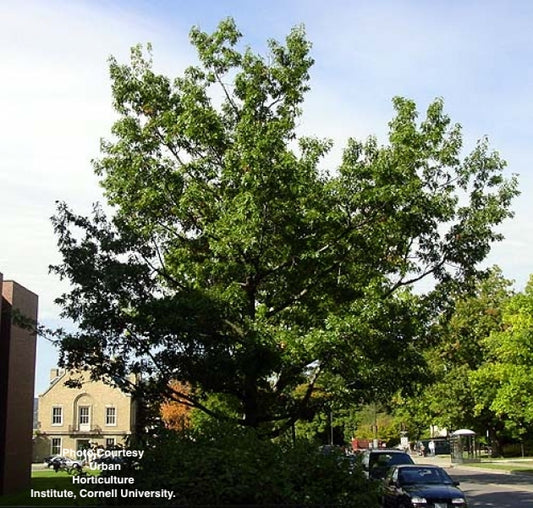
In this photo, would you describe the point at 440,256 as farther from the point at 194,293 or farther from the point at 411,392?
the point at 194,293

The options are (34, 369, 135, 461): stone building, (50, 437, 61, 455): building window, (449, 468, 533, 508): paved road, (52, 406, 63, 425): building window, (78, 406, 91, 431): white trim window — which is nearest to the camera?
(449, 468, 533, 508): paved road

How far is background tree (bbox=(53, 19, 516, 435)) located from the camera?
13.7 metres

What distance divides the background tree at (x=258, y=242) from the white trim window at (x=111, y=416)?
49440 mm

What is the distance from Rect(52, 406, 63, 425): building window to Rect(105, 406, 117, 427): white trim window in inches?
183

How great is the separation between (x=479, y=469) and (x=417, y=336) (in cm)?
3303

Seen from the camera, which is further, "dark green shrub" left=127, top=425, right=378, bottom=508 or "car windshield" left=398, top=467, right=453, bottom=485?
A: "car windshield" left=398, top=467, right=453, bottom=485

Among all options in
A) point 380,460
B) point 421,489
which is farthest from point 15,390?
point 421,489

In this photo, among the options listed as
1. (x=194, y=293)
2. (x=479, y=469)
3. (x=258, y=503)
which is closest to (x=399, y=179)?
(x=194, y=293)

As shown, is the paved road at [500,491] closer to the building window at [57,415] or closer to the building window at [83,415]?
the building window at [83,415]

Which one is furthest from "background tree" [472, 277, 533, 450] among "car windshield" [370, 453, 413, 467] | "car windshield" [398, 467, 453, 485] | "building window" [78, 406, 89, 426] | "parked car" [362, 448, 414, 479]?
"building window" [78, 406, 89, 426]

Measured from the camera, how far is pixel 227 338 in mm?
13695

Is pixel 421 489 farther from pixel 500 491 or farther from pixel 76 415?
pixel 76 415

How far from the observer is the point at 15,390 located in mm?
28641

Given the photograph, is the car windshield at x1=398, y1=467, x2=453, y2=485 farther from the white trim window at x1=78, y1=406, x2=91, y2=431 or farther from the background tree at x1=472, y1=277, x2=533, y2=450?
the white trim window at x1=78, y1=406, x2=91, y2=431
